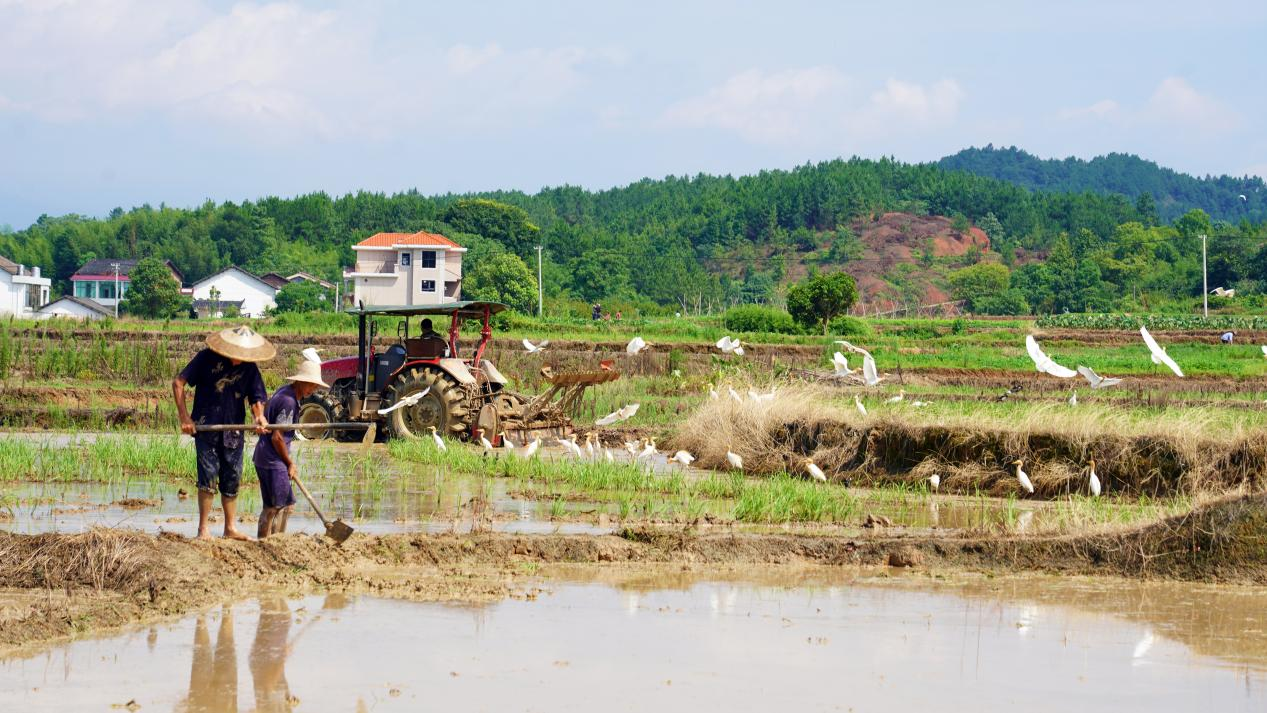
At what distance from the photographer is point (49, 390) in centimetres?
1997

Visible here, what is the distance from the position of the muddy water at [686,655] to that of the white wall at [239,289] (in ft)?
222

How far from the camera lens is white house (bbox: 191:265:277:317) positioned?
71188 mm

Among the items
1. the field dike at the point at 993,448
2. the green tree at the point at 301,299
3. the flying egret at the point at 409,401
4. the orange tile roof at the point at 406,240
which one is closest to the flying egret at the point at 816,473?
the field dike at the point at 993,448

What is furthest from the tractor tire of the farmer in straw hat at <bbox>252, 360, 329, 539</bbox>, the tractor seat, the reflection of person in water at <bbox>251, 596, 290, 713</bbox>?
the reflection of person in water at <bbox>251, 596, 290, 713</bbox>

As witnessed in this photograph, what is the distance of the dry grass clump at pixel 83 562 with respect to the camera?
6441 mm

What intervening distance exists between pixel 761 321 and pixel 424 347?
27698mm

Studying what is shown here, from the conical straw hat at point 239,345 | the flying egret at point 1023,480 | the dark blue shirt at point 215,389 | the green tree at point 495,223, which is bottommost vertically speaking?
the flying egret at point 1023,480

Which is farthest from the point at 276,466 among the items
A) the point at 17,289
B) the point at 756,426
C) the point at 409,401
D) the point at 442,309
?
the point at 17,289

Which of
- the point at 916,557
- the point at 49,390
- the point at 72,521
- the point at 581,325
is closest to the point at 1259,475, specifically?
the point at 916,557

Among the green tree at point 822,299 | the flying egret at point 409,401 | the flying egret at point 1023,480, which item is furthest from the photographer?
the green tree at point 822,299

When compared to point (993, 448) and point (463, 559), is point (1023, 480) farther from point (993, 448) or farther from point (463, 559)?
point (463, 559)

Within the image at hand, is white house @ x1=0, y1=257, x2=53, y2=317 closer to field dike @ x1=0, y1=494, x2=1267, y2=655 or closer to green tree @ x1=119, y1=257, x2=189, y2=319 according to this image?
green tree @ x1=119, y1=257, x2=189, y2=319

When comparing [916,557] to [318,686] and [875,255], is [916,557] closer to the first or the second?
[318,686]

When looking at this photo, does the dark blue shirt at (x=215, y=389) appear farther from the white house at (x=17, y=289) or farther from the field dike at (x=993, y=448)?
the white house at (x=17, y=289)
